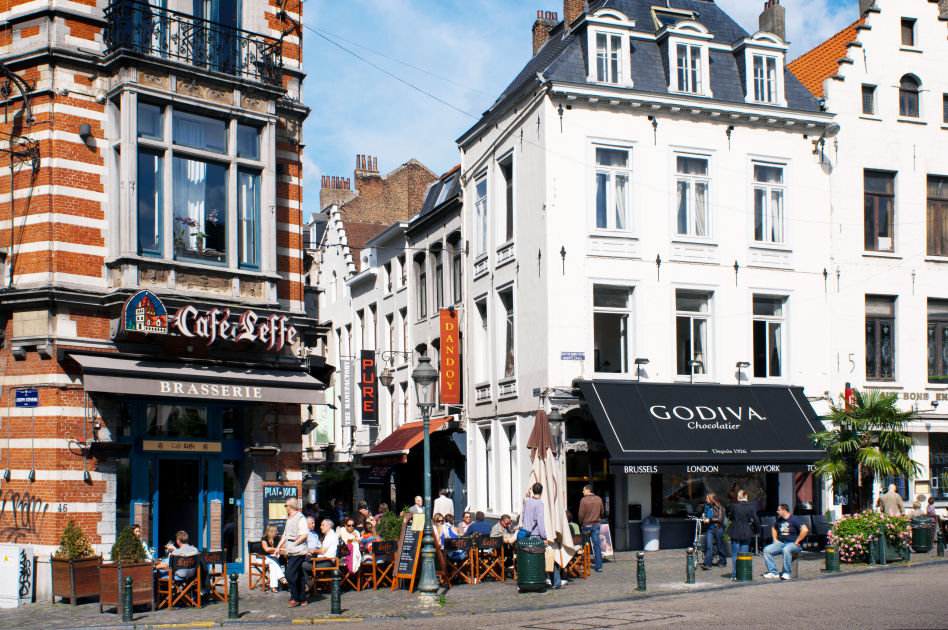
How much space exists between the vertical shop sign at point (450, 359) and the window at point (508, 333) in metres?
2.78

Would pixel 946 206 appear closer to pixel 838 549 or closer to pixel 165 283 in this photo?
pixel 838 549

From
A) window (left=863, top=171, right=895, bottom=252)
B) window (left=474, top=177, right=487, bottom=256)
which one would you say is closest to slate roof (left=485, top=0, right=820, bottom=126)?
window (left=474, top=177, right=487, bottom=256)

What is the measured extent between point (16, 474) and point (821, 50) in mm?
22970

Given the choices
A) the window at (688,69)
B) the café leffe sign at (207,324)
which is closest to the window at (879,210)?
the window at (688,69)

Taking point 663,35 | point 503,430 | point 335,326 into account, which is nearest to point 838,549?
point 503,430

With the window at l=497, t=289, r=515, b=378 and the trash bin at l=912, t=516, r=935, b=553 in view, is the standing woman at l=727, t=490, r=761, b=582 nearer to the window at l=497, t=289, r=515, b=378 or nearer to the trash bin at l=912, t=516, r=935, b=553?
the trash bin at l=912, t=516, r=935, b=553

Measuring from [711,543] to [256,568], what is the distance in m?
8.46

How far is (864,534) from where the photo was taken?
20016 millimetres

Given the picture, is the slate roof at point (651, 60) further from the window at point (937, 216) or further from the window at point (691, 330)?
the window at point (691, 330)

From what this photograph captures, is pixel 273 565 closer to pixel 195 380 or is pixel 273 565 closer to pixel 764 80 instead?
pixel 195 380

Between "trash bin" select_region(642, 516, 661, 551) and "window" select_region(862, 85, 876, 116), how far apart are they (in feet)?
38.6

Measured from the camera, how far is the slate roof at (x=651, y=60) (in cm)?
2539

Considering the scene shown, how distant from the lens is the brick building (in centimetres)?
1838

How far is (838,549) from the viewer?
20250 millimetres
